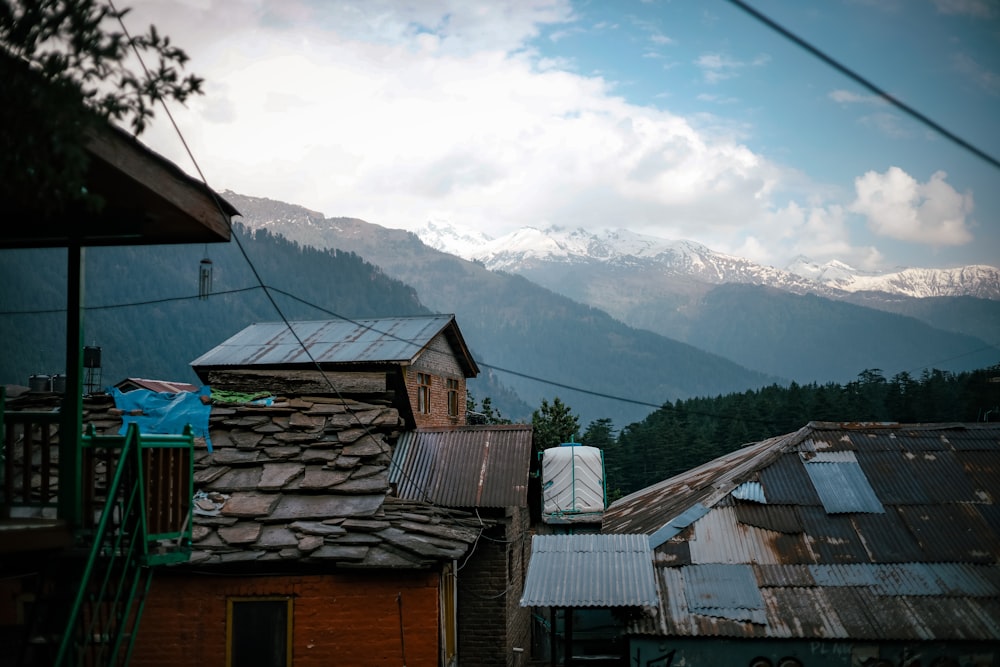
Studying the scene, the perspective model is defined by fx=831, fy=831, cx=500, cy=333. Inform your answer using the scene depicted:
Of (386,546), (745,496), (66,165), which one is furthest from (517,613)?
(66,165)

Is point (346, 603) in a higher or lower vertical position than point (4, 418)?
lower

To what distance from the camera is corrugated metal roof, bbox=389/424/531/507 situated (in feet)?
58.1

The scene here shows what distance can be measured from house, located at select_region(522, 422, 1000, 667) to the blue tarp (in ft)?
22.4

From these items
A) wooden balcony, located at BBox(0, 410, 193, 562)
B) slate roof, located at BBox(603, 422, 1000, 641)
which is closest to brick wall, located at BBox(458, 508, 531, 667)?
slate roof, located at BBox(603, 422, 1000, 641)

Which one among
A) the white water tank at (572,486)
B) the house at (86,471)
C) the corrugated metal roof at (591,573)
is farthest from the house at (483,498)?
the house at (86,471)

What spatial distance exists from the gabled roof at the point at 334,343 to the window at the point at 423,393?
1071 millimetres

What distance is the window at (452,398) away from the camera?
2675 centimetres

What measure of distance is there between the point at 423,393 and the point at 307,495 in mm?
9675

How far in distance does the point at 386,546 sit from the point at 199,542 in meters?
2.94

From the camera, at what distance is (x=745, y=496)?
17.1 meters

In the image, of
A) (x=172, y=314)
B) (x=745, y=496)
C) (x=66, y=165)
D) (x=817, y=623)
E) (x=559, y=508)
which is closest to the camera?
(x=66, y=165)

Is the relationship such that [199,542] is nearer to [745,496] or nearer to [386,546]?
[386,546]

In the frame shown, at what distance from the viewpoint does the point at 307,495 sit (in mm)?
14422

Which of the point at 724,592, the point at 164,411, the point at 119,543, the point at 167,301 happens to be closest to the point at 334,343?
the point at 164,411
